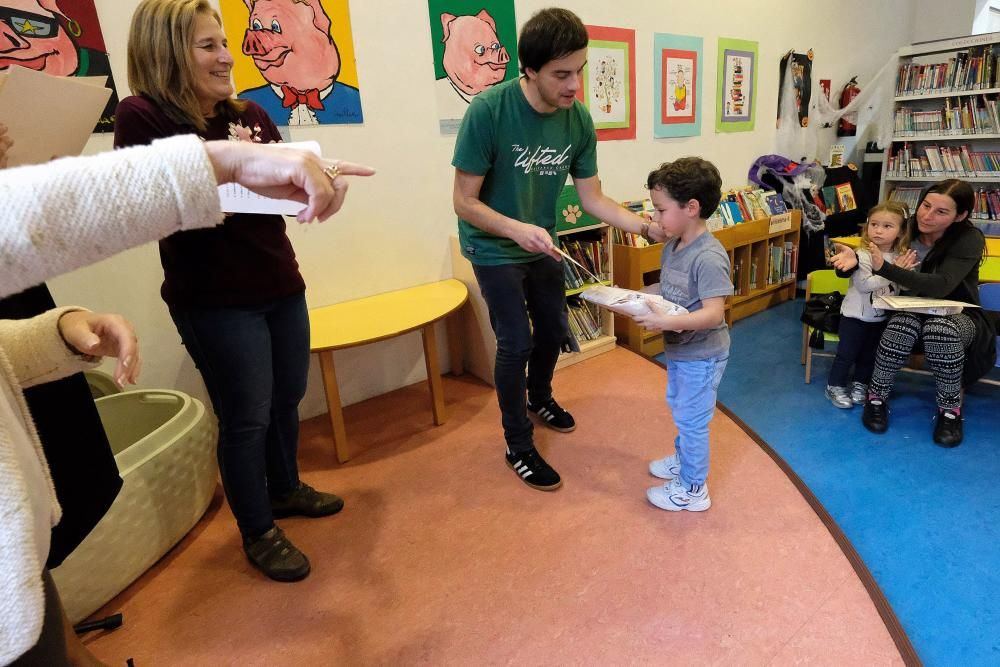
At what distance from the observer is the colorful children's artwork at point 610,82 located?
3.07m

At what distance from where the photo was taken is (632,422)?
2.37 meters

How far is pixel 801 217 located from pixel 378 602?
12.8ft

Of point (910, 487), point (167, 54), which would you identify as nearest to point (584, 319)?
point (910, 487)

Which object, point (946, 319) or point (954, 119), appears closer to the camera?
point (946, 319)

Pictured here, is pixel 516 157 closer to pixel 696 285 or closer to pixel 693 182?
pixel 693 182

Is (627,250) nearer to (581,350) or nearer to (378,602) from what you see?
(581,350)

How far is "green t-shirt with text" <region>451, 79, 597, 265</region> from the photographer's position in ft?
5.45

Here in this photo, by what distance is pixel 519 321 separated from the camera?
1826 mm

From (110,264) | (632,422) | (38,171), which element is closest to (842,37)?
(632,422)

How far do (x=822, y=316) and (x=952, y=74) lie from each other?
310 centimetres

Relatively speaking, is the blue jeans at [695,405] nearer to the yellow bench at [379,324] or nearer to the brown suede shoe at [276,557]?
the yellow bench at [379,324]

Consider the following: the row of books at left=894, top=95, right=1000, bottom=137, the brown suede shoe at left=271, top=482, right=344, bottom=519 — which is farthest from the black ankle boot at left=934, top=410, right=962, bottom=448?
the row of books at left=894, top=95, right=1000, bottom=137

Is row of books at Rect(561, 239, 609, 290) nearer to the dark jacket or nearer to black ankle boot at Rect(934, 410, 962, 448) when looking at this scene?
the dark jacket

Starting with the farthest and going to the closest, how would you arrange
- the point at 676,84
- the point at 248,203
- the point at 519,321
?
the point at 676,84
the point at 519,321
the point at 248,203
